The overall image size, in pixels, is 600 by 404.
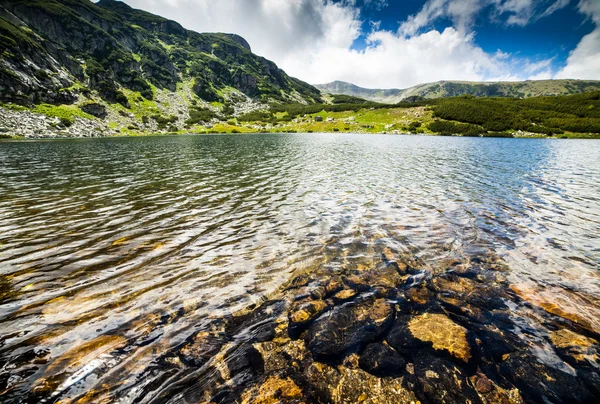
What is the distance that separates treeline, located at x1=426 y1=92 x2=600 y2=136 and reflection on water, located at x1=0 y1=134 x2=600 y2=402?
13591 cm

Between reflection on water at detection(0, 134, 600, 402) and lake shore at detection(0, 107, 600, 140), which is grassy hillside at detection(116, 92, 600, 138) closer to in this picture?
lake shore at detection(0, 107, 600, 140)

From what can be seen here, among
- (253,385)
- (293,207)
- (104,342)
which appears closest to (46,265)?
(104,342)

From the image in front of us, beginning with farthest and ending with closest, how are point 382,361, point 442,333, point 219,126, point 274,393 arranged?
1. point 219,126
2. point 442,333
3. point 382,361
4. point 274,393

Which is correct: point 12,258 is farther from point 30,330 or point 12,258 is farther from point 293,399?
point 293,399

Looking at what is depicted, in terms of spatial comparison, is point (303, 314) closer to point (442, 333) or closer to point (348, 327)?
point (348, 327)

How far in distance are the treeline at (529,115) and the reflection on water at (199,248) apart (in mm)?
135913

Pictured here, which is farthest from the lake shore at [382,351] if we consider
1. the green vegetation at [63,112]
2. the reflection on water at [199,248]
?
the green vegetation at [63,112]

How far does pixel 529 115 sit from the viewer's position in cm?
15000

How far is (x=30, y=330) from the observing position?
6.45 metres

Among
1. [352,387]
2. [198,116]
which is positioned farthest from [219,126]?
[352,387]

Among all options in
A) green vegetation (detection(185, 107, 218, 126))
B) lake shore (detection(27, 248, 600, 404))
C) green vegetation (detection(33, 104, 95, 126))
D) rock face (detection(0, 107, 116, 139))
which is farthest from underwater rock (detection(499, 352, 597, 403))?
green vegetation (detection(185, 107, 218, 126))

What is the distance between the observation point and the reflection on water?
6.20 m

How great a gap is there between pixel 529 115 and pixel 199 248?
675ft

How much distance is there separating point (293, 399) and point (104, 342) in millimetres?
4865
